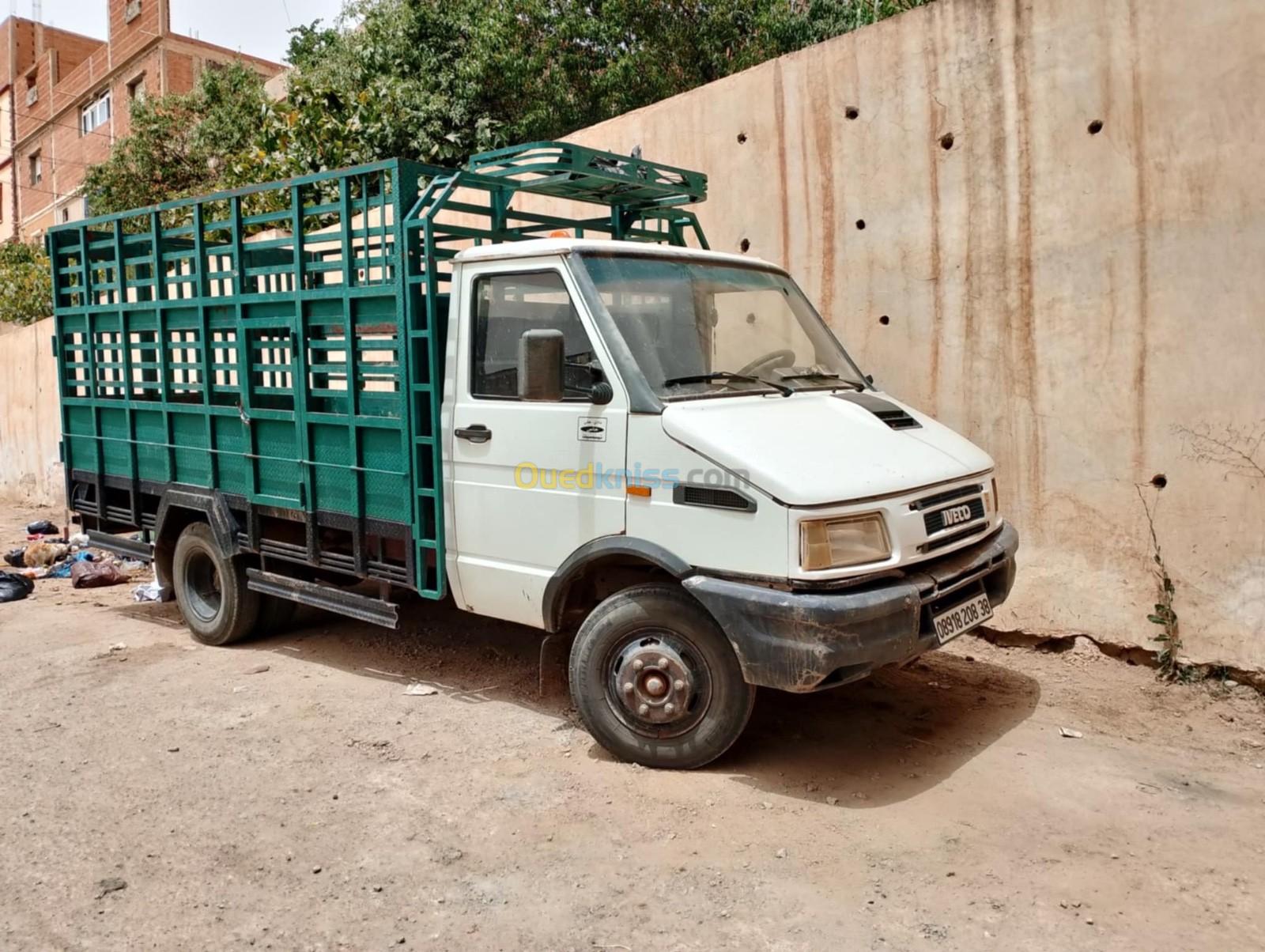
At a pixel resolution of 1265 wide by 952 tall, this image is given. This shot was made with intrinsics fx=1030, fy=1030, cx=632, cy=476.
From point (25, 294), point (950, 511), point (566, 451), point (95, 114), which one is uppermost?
point (95, 114)

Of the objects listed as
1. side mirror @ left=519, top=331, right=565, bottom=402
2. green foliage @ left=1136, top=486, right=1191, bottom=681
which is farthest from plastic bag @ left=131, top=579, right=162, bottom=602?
green foliage @ left=1136, top=486, right=1191, bottom=681

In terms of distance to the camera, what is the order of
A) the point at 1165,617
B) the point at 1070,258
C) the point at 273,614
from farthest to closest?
the point at 273,614
the point at 1070,258
the point at 1165,617

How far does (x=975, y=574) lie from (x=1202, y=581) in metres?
1.63

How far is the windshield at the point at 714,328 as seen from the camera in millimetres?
4387

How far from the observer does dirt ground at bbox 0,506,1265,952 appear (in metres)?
3.18

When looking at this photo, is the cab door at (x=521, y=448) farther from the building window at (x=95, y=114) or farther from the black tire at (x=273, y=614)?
the building window at (x=95, y=114)

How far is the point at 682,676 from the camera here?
4125 millimetres

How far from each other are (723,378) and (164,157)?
16.9 m

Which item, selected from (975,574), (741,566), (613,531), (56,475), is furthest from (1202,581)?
(56,475)

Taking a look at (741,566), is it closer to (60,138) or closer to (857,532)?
(857,532)

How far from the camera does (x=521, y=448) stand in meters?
4.62

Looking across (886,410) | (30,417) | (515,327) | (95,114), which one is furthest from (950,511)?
(95,114)

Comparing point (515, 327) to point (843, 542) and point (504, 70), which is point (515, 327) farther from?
point (504, 70)

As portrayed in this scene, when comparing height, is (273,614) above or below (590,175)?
below
